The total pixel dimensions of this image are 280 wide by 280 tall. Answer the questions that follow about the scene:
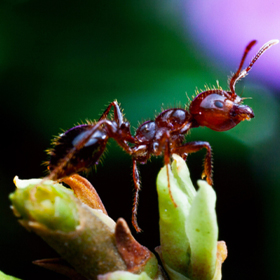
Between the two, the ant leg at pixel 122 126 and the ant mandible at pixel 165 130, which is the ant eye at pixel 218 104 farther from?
the ant leg at pixel 122 126

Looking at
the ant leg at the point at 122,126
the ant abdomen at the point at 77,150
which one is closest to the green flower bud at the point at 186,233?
the ant abdomen at the point at 77,150

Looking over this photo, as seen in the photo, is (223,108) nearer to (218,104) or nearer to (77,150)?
(218,104)

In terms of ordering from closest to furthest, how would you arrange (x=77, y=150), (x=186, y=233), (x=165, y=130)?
(x=186, y=233)
(x=77, y=150)
(x=165, y=130)

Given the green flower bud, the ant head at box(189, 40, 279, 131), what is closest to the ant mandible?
the ant head at box(189, 40, 279, 131)

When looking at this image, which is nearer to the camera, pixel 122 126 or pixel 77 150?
pixel 77 150

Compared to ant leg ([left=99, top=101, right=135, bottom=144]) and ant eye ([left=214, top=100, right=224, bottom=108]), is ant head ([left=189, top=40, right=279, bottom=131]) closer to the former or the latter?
ant eye ([left=214, top=100, right=224, bottom=108])

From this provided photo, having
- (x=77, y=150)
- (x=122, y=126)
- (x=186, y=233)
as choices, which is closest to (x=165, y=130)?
(x=122, y=126)

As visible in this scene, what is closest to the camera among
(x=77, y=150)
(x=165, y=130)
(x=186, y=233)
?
(x=186, y=233)
